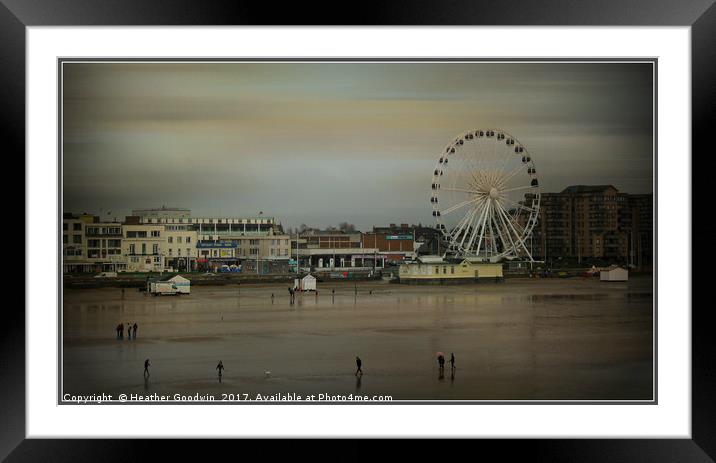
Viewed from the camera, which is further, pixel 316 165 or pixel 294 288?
pixel 294 288

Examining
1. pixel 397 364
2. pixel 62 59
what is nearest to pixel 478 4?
pixel 62 59

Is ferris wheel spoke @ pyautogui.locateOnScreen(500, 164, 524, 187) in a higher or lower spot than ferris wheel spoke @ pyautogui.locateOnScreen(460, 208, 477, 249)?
higher

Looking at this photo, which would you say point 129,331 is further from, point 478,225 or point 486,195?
point 478,225

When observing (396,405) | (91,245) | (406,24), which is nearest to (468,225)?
(91,245)

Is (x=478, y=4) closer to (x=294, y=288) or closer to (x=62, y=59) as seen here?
(x=62, y=59)

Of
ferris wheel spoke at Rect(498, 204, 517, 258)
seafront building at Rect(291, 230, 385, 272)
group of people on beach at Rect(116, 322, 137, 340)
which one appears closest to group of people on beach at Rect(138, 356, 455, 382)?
group of people on beach at Rect(116, 322, 137, 340)

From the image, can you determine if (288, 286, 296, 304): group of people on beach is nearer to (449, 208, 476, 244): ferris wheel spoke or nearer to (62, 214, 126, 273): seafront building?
(62, 214, 126, 273): seafront building
